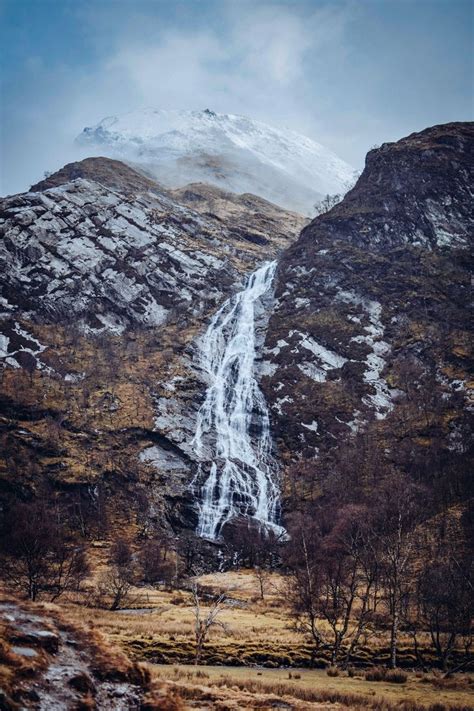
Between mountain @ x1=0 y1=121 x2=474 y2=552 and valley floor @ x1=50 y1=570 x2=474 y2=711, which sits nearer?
valley floor @ x1=50 y1=570 x2=474 y2=711

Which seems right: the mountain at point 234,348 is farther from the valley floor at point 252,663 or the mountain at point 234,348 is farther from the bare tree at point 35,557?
the valley floor at point 252,663

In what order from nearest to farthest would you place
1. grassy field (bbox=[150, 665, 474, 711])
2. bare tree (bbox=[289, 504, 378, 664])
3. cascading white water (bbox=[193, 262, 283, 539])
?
grassy field (bbox=[150, 665, 474, 711])
bare tree (bbox=[289, 504, 378, 664])
cascading white water (bbox=[193, 262, 283, 539])

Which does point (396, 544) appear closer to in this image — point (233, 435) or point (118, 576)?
point (118, 576)

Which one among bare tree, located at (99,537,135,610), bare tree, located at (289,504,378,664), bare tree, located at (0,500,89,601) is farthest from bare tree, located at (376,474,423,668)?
bare tree, located at (0,500,89,601)

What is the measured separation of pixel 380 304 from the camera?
113 metres

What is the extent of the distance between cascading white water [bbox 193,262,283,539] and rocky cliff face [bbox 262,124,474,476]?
4123mm

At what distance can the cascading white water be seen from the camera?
74938 millimetres

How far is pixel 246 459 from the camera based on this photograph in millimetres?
82625

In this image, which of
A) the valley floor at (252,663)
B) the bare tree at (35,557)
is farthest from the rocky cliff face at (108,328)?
Result: the valley floor at (252,663)

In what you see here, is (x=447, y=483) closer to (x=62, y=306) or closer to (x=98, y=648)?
(x=98, y=648)

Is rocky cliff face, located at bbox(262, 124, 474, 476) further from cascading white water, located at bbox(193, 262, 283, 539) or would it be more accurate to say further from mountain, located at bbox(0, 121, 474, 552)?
cascading white water, located at bbox(193, 262, 283, 539)

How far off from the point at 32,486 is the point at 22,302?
168ft

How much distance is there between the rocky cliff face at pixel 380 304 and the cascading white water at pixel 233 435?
4123 mm

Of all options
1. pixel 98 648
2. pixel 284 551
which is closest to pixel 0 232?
pixel 284 551
